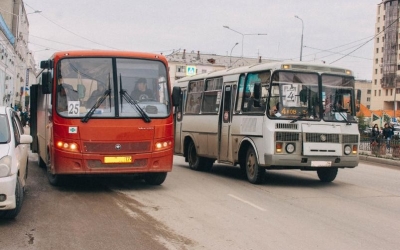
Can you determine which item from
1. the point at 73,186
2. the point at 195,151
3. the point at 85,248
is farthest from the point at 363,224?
the point at 195,151

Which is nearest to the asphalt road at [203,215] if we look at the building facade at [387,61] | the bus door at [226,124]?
the bus door at [226,124]

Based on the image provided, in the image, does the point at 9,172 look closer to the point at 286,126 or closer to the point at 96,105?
the point at 96,105

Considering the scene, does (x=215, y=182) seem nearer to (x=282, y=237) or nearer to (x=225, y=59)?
(x=282, y=237)

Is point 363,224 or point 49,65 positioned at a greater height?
point 49,65

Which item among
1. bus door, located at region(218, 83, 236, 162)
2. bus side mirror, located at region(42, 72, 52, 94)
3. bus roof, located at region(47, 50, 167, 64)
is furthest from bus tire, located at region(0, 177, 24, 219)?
bus door, located at region(218, 83, 236, 162)

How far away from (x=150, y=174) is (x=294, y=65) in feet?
13.4

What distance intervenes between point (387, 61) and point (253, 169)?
123511 mm

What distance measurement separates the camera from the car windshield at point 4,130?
28.4 ft

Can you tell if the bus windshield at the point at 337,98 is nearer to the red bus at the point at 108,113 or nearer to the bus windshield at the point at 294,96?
the bus windshield at the point at 294,96

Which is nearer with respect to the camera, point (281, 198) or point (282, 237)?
point (282, 237)

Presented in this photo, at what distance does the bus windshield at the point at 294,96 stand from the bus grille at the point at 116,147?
3.06 m

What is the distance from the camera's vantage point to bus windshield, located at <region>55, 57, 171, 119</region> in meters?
11.1

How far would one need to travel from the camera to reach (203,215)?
909 centimetres

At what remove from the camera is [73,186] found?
12.2 metres
